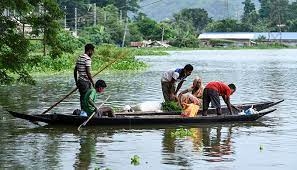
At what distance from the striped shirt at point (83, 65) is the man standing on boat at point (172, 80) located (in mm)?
2427

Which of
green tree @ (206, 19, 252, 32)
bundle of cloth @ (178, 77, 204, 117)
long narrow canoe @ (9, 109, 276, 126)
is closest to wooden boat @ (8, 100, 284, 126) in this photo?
long narrow canoe @ (9, 109, 276, 126)

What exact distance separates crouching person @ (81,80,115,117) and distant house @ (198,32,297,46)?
104 metres

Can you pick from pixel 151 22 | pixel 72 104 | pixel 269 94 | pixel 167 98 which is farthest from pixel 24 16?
pixel 151 22

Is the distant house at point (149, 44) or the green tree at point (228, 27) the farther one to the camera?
the green tree at point (228, 27)

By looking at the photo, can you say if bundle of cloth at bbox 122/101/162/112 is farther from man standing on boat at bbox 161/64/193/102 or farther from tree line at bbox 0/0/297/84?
tree line at bbox 0/0/297/84

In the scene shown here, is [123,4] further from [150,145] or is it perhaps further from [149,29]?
[150,145]

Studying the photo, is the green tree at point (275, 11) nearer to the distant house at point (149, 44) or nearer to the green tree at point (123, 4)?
the green tree at point (123, 4)

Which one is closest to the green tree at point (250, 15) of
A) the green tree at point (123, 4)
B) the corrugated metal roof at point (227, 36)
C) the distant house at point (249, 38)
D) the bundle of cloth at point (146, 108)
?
the distant house at point (249, 38)

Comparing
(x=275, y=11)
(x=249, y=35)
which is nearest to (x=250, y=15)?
(x=275, y=11)

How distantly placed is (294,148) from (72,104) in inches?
378

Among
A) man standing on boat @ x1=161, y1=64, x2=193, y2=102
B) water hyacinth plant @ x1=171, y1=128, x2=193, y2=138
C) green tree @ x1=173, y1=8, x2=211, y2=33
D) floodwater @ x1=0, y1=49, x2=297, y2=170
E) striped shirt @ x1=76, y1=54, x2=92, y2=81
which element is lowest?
floodwater @ x1=0, y1=49, x2=297, y2=170

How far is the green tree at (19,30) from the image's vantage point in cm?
1480

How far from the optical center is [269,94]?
24812mm

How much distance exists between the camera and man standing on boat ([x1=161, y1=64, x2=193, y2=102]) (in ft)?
53.8
